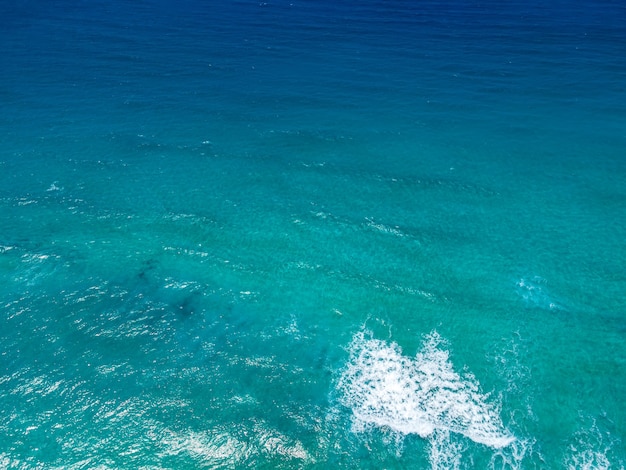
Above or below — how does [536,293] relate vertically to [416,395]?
above

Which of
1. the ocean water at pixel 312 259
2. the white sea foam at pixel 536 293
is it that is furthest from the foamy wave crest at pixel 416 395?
the white sea foam at pixel 536 293

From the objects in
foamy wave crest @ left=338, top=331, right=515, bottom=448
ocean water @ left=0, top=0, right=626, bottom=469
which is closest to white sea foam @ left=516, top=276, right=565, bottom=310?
ocean water @ left=0, top=0, right=626, bottom=469

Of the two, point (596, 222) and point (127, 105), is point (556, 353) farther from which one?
point (127, 105)

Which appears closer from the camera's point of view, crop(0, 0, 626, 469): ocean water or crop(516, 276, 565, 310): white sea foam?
crop(0, 0, 626, 469): ocean water

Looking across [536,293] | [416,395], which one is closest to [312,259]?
[416,395]

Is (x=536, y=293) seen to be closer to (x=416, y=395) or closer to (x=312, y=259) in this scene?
(x=416, y=395)

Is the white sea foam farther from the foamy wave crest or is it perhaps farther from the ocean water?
the foamy wave crest

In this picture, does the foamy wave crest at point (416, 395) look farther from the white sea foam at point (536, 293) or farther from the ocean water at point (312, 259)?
the white sea foam at point (536, 293)
